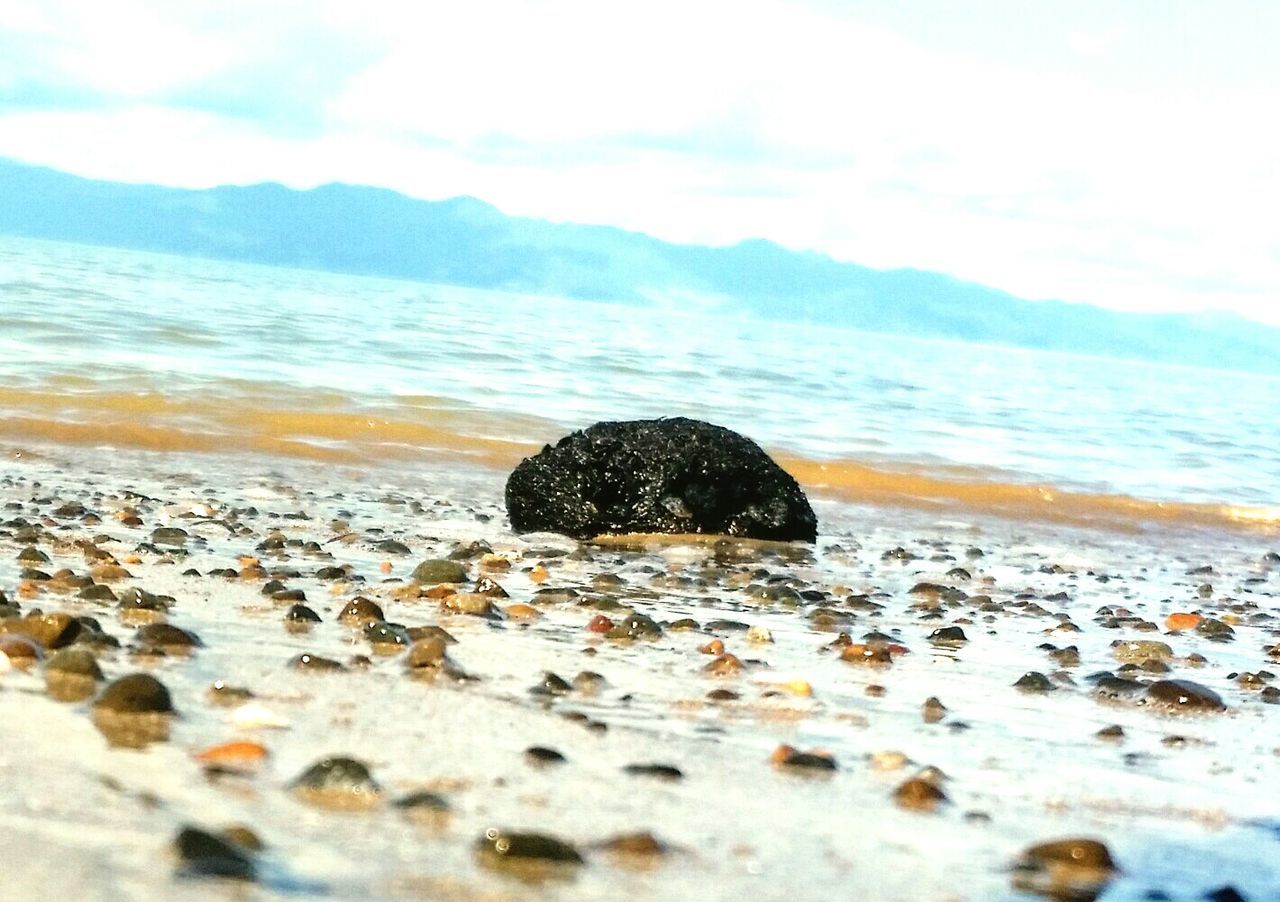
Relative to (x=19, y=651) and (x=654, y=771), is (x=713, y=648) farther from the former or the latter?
(x=19, y=651)

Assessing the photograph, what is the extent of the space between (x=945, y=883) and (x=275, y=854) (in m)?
1.18

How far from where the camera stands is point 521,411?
2002cm

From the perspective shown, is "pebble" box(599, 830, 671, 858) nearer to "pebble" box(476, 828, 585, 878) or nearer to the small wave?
"pebble" box(476, 828, 585, 878)

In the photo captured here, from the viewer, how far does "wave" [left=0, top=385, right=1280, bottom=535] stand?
46.7 feet

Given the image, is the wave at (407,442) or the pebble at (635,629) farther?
the wave at (407,442)

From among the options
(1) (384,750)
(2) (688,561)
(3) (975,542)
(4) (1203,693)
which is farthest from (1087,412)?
(1) (384,750)

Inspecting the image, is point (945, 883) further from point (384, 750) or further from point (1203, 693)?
point (1203, 693)

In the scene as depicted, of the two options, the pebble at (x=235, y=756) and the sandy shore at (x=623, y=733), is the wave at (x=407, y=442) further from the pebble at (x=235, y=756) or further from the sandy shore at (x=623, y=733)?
the pebble at (x=235, y=756)

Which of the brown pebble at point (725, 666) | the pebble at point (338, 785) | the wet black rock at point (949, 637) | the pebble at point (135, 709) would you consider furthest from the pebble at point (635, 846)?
the wet black rock at point (949, 637)

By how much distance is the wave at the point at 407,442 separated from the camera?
46.7 feet

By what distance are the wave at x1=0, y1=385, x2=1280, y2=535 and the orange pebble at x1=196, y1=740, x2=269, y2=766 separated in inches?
433

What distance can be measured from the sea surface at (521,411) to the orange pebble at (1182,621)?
7495 millimetres

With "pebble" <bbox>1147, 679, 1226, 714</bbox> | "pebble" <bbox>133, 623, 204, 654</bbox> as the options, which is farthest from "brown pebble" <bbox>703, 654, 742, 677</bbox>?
"pebble" <bbox>133, 623, 204, 654</bbox>

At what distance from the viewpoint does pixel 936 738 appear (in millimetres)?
3938
